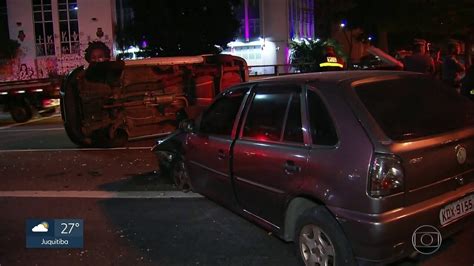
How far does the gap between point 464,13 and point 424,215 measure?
15.6m

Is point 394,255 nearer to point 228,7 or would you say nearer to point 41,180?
point 41,180

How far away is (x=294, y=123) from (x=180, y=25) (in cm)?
2833

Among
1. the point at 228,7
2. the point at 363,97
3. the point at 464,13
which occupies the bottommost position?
the point at 363,97

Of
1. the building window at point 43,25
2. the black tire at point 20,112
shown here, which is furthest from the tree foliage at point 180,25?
the black tire at point 20,112

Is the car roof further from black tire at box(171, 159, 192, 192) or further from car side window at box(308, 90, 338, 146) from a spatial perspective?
black tire at box(171, 159, 192, 192)

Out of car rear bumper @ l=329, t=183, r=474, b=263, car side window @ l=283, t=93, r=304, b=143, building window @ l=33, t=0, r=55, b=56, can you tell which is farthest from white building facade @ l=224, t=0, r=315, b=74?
car rear bumper @ l=329, t=183, r=474, b=263

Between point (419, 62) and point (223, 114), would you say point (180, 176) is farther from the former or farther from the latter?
point (419, 62)

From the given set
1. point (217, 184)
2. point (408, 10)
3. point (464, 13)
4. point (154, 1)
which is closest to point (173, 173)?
point (217, 184)

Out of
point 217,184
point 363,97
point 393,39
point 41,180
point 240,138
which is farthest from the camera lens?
point 393,39

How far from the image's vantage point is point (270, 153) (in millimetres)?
4281

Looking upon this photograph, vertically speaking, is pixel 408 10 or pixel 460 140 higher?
pixel 408 10

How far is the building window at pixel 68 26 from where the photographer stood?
41875 mm

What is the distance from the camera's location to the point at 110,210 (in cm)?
634

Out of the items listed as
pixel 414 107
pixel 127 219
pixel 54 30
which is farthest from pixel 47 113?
pixel 54 30
